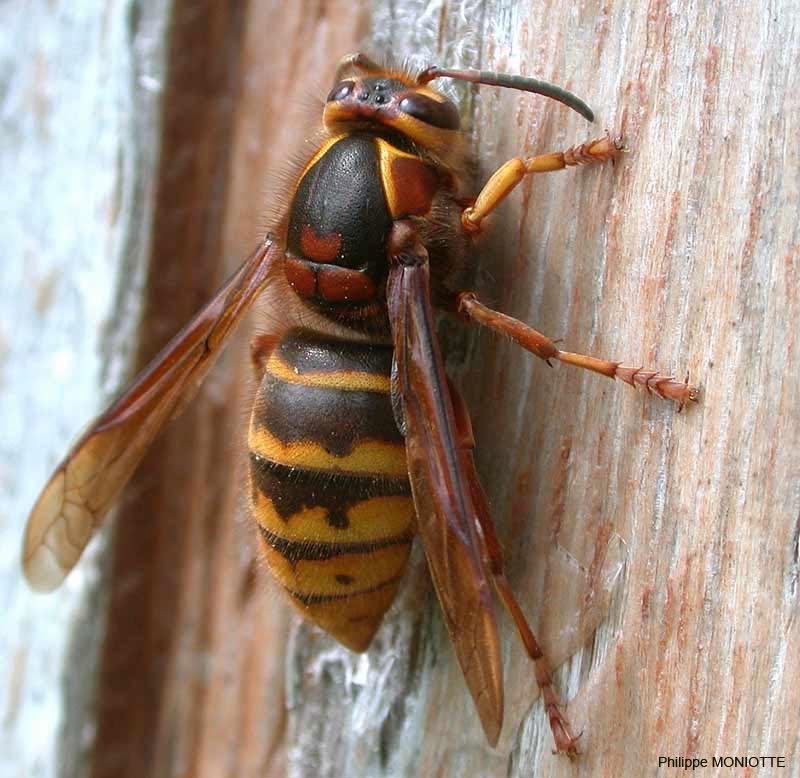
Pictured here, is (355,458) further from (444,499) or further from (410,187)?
(410,187)

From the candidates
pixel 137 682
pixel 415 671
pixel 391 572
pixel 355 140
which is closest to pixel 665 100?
pixel 355 140

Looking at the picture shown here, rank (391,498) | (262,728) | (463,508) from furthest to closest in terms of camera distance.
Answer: (262,728) → (391,498) → (463,508)

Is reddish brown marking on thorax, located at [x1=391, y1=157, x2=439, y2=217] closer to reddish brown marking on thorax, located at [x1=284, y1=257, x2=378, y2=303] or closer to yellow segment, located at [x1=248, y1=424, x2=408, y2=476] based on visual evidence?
reddish brown marking on thorax, located at [x1=284, y1=257, x2=378, y2=303]

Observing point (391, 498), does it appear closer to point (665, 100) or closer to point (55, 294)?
point (665, 100)

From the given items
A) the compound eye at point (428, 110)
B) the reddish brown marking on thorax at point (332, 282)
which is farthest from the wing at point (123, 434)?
the compound eye at point (428, 110)

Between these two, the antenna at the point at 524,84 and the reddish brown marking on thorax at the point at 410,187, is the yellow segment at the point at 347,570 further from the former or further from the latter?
the antenna at the point at 524,84
